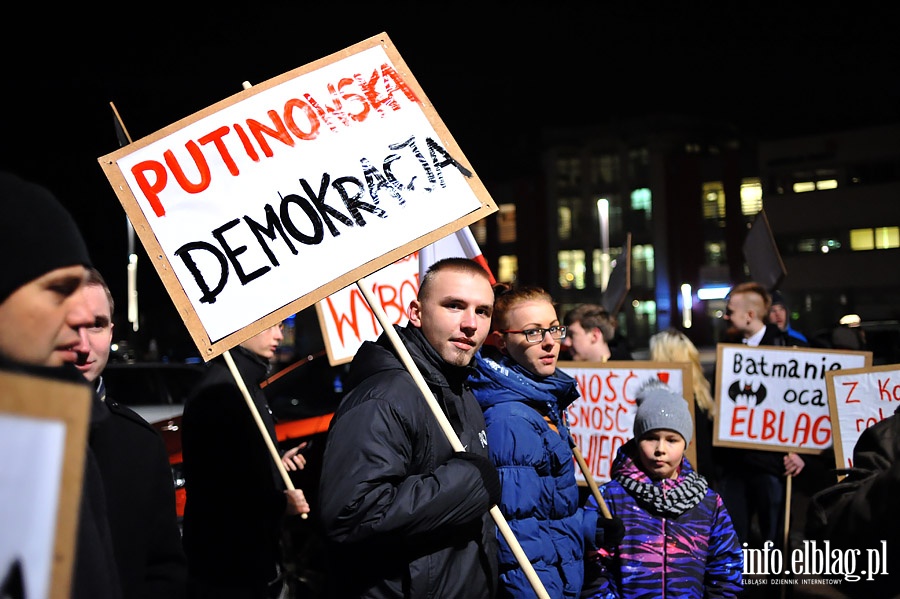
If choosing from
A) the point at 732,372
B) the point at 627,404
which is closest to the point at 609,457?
the point at 627,404

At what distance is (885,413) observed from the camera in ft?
15.4

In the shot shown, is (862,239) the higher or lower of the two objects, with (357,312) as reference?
lower

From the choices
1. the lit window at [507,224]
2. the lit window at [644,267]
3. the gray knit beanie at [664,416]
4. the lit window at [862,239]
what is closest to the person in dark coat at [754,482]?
the gray knit beanie at [664,416]

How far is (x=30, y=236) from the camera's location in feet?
4.67

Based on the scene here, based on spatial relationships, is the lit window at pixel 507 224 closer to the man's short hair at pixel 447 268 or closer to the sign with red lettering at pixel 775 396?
the sign with red lettering at pixel 775 396

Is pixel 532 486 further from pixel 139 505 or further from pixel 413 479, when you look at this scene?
pixel 139 505

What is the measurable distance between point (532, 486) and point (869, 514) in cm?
128

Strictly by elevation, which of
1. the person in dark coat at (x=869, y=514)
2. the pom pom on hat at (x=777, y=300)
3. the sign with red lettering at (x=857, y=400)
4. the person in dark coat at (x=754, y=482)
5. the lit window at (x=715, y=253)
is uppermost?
the person in dark coat at (x=869, y=514)

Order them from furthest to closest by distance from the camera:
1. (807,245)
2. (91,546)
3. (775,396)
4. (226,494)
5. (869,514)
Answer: (807,245) → (775,396) → (226,494) → (869,514) → (91,546)

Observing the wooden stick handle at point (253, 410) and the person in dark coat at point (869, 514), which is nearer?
the person in dark coat at point (869, 514)

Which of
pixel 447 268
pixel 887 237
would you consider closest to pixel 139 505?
pixel 447 268

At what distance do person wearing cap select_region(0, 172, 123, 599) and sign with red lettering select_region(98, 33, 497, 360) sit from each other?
1184 mm

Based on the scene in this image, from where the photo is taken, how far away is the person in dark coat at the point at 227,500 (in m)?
4.04

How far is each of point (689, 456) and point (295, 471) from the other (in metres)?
2.64
